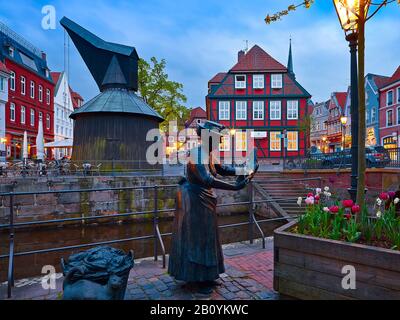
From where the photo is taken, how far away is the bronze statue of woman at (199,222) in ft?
9.49

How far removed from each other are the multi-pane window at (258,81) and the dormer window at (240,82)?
106 cm

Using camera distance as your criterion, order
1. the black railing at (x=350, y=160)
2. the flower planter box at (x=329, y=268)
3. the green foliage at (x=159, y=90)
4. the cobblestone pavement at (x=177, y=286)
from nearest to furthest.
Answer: the flower planter box at (x=329, y=268)
the cobblestone pavement at (x=177, y=286)
the black railing at (x=350, y=160)
the green foliage at (x=159, y=90)

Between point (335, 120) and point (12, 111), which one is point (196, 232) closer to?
point (12, 111)

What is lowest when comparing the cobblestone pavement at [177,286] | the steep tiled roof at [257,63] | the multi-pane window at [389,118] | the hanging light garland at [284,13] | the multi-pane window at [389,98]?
the cobblestone pavement at [177,286]

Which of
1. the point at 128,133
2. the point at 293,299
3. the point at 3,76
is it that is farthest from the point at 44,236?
the point at 3,76

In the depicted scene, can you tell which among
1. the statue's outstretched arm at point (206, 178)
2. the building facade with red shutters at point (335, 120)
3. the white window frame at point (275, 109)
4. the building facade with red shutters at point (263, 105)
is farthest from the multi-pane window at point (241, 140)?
A: the statue's outstretched arm at point (206, 178)

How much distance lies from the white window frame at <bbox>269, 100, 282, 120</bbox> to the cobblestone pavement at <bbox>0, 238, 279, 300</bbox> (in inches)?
1067

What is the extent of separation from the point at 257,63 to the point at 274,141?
846 centimetres

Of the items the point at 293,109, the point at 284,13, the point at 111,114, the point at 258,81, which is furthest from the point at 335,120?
the point at 284,13

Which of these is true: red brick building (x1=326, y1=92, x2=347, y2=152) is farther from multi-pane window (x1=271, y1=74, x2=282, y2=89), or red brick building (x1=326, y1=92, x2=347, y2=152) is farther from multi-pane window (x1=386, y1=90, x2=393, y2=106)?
multi-pane window (x1=271, y1=74, x2=282, y2=89)

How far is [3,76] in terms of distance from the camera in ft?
82.6

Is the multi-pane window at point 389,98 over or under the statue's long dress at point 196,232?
over

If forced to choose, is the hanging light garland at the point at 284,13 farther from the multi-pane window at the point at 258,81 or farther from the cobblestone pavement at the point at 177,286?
the multi-pane window at the point at 258,81
